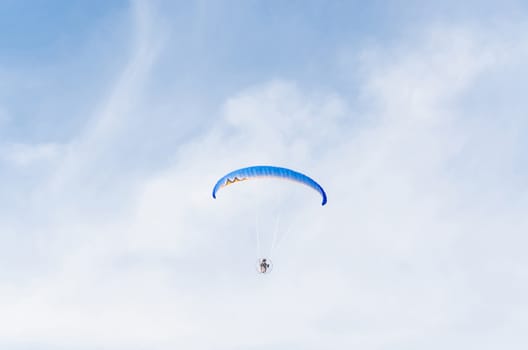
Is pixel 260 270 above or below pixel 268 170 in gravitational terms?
below

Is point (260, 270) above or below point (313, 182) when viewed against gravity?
below

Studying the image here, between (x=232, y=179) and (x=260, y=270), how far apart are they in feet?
31.1

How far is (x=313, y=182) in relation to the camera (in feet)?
220

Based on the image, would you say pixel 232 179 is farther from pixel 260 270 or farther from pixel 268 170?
pixel 260 270

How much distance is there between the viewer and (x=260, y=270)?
69.3 m

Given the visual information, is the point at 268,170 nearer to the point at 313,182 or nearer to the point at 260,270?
the point at 313,182

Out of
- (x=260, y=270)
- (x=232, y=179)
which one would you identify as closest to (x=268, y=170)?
(x=232, y=179)

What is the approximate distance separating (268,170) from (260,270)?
10221 millimetres

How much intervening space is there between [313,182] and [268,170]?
4606 mm

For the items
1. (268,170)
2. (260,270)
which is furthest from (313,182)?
(260,270)

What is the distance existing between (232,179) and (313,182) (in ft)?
24.3

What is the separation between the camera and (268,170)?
65.4 metres
